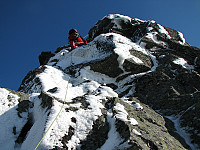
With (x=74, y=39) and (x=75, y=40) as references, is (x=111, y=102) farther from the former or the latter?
(x=75, y=40)

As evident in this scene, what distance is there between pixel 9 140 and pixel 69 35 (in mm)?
15548

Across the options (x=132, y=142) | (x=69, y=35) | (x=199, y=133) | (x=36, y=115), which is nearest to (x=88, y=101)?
(x=36, y=115)

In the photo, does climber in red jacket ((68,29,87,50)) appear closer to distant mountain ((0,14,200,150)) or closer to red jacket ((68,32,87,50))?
red jacket ((68,32,87,50))

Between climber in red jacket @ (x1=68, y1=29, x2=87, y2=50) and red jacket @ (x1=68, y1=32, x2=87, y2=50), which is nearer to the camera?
climber in red jacket @ (x1=68, y1=29, x2=87, y2=50)

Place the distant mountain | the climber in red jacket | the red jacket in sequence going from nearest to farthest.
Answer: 1. the distant mountain
2. the climber in red jacket
3. the red jacket

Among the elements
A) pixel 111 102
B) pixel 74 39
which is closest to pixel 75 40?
pixel 74 39

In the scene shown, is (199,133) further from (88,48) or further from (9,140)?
(88,48)

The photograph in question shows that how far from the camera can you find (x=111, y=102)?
26.9 feet

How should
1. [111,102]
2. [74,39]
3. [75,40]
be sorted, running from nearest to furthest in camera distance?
[111,102], [74,39], [75,40]

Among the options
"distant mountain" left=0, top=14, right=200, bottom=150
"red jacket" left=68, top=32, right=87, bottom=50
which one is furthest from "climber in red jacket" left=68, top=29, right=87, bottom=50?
"distant mountain" left=0, top=14, right=200, bottom=150

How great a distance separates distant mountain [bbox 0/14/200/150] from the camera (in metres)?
5.75

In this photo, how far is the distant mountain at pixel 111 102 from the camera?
227 inches

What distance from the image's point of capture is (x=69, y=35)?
19656mm

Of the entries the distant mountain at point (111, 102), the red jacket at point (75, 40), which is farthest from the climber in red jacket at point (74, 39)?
the distant mountain at point (111, 102)
